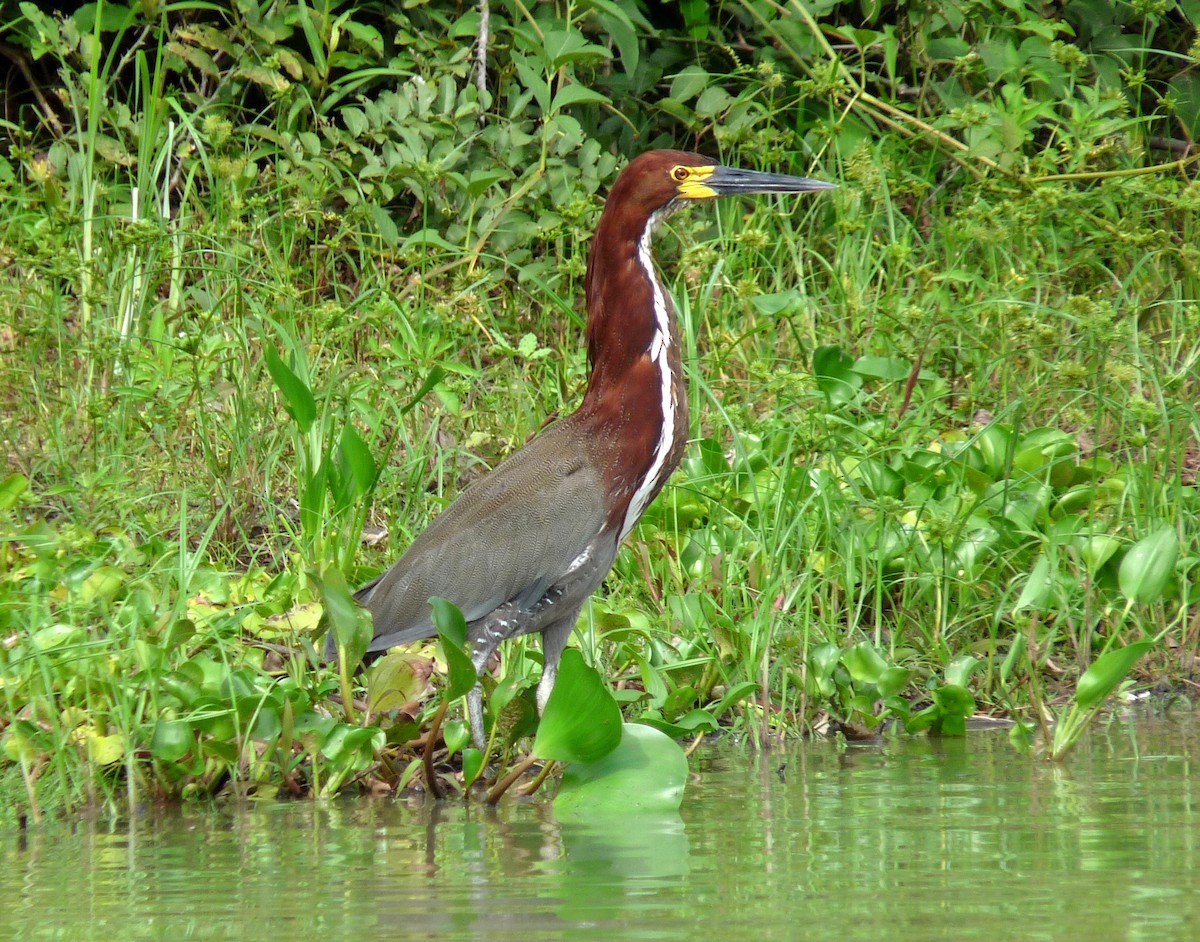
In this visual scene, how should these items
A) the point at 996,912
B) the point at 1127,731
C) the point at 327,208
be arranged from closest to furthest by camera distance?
the point at 996,912
the point at 1127,731
the point at 327,208

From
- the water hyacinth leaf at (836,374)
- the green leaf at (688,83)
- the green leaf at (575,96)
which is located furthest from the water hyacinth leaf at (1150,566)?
the green leaf at (688,83)

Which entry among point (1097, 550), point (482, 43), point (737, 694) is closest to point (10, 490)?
point (737, 694)

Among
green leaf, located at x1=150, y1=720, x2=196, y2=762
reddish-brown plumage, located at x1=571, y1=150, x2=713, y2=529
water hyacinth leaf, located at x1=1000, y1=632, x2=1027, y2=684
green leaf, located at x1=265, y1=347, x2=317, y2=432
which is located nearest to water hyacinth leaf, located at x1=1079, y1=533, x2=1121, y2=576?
water hyacinth leaf, located at x1=1000, y1=632, x2=1027, y2=684

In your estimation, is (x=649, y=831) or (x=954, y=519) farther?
(x=954, y=519)

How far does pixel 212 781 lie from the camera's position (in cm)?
421

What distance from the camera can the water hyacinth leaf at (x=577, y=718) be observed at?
365 cm

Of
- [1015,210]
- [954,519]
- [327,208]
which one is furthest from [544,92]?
[954,519]

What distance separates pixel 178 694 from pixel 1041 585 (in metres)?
2.33

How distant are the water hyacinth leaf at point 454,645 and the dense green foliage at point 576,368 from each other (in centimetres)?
3

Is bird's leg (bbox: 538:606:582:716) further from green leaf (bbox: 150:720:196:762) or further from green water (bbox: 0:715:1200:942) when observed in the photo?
green leaf (bbox: 150:720:196:762)

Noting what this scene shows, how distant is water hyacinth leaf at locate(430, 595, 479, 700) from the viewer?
A: 151 inches

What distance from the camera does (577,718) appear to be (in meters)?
3.70

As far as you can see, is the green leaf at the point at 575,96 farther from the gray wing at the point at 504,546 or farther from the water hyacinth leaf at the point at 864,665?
the water hyacinth leaf at the point at 864,665

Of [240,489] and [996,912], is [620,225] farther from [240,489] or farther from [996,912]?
[996,912]
